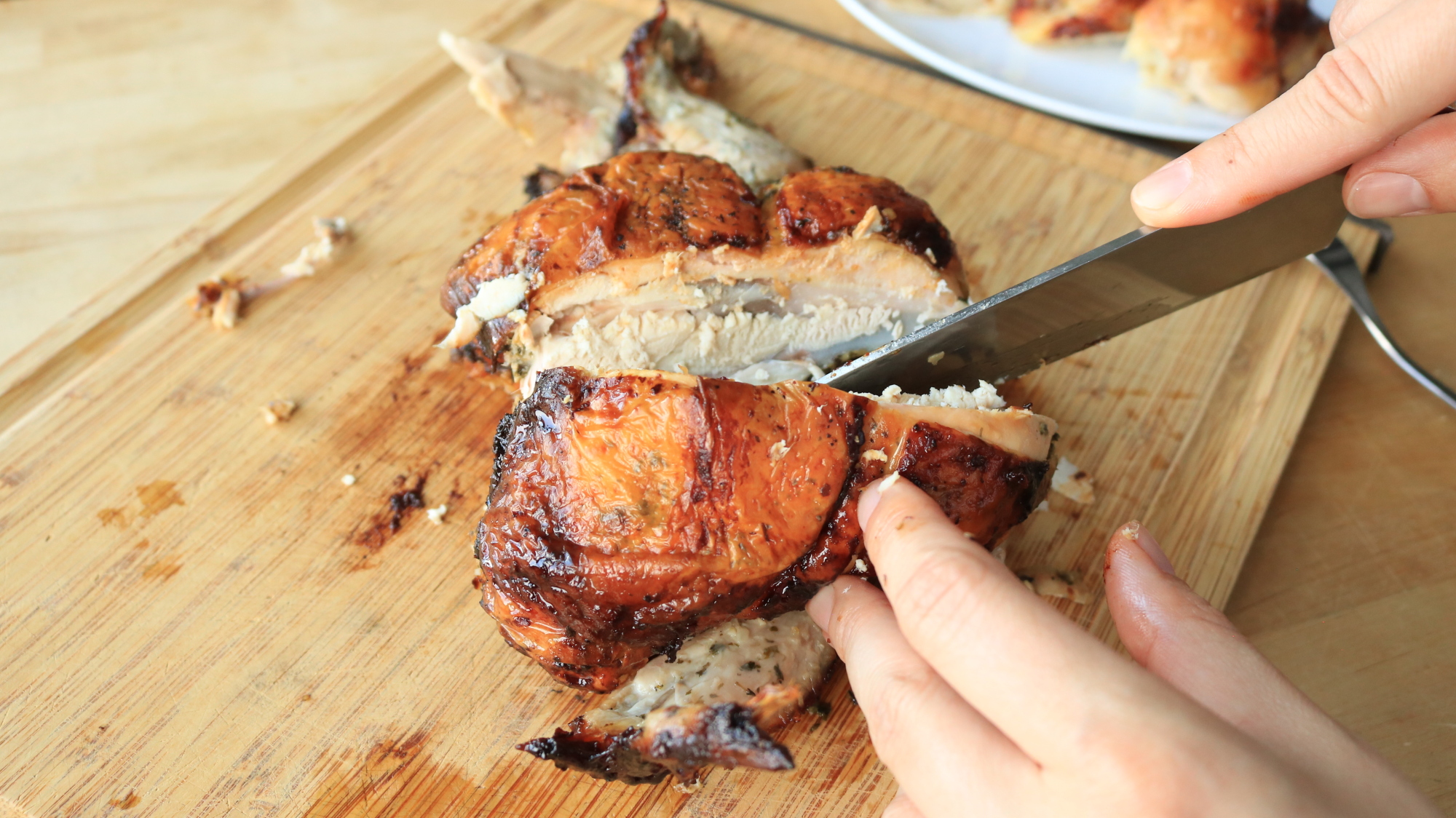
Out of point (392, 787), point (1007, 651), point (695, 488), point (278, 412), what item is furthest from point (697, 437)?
point (278, 412)

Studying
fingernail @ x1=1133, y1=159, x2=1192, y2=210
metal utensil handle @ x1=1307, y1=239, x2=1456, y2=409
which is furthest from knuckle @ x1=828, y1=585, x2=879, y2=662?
metal utensil handle @ x1=1307, y1=239, x2=1456, y2=409

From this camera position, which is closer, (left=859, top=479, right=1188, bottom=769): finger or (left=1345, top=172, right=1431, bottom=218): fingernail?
(left=859, top=479, right=1188, bottom=769): finger

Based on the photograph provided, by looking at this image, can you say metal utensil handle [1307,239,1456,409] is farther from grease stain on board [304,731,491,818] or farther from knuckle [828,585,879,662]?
grease stain on board [304,731,491,818]

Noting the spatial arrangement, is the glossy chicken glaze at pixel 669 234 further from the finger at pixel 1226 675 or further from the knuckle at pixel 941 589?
the knuckle at pixel 941 589

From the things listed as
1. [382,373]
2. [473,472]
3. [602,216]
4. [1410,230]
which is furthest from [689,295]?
[1410,230]

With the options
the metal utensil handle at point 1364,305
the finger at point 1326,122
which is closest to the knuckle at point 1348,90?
the finger at point 1326,122

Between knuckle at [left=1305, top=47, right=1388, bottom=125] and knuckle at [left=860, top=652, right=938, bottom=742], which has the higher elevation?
knuckle at [left=1305, top=47, right=1388, bottom=125]

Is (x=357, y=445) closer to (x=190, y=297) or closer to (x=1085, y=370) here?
(x=190, y=297)
